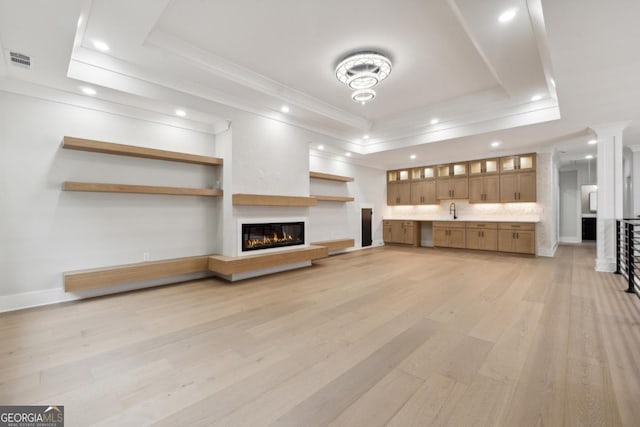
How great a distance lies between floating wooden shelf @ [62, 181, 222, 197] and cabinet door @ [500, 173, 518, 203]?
24.2 feet

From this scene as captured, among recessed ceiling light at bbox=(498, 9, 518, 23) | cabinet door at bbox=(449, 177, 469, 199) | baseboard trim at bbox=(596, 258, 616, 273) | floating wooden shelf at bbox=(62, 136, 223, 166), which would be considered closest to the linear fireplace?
floating wooden shelf at bbox=(62, 136, 223, 166)

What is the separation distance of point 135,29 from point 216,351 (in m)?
3.53

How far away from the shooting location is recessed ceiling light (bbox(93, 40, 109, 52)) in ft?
10.9

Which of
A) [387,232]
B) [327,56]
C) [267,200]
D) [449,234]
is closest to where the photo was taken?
[327,56]

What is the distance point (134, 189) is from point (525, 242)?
853 centimetres

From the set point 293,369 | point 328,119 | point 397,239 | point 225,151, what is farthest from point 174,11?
point 397,239

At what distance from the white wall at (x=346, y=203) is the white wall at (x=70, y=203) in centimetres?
347

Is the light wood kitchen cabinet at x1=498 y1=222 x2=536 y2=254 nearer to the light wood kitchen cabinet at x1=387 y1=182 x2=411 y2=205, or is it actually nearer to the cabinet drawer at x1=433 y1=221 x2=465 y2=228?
the cabinet drawer at x1=433 y1=221 x2=465 y2=228

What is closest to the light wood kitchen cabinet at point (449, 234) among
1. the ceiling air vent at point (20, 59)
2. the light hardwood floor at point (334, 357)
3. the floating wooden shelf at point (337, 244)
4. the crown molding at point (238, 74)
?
the floating wooden shelf at point (337, 244)

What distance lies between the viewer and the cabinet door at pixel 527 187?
719 cm

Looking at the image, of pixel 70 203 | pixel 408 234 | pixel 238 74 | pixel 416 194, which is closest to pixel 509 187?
pixel 416 194

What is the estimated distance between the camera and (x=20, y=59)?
297 cm

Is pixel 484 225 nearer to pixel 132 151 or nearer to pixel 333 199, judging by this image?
pixel 333 199

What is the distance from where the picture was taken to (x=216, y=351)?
7.66 ft
